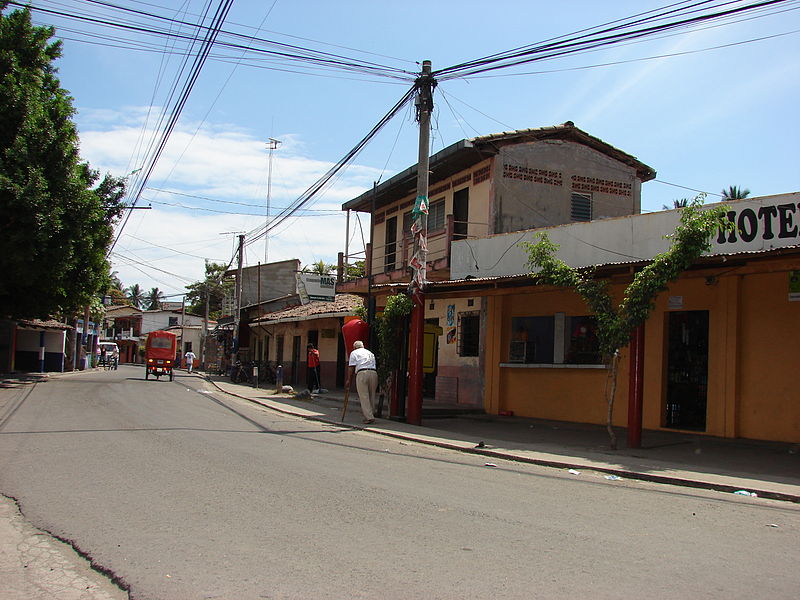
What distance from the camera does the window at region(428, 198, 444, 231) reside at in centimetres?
2192

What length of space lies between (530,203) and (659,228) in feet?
19.0

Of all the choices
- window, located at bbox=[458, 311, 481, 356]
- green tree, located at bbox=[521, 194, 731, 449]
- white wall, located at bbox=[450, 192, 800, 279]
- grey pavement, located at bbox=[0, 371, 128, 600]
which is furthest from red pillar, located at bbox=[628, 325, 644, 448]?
grey pavement, located at bbox=[0, 371, 128, 600]

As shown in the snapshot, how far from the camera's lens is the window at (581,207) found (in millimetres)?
20156

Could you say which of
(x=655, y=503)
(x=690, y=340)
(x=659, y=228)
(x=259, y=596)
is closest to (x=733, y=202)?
(x=659, y=228)

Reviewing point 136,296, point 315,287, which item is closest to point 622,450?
point 315,287

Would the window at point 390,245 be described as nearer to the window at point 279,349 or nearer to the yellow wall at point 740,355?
the yellow wall at point 740,355

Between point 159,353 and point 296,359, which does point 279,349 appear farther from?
point 159,353

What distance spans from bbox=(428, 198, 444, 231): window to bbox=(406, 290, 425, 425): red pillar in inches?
272

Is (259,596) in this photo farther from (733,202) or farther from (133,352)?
(133,352)

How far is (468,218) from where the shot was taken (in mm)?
20172

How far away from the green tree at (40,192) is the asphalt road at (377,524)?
42.3 ft

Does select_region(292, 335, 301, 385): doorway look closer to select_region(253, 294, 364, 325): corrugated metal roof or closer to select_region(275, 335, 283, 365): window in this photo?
select_region(253, 294, 364, 325): corrugated metal roof

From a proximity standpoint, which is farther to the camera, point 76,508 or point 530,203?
point 530,203

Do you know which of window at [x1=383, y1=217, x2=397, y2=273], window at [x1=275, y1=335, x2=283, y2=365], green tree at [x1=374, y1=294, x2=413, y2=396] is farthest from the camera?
window at [x1=275, y1=335, x2=283, y2=365]
